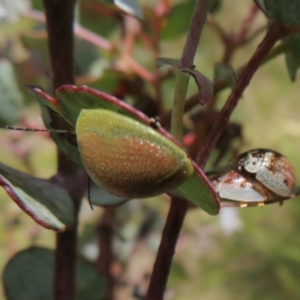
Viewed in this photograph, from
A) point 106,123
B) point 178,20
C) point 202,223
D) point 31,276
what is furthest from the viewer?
point 202,223

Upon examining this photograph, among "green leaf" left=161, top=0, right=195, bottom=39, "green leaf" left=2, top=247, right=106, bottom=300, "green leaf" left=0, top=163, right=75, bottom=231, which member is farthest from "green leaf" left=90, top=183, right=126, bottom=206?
"green leaf" left=161, top=0, right=195, bottom=39

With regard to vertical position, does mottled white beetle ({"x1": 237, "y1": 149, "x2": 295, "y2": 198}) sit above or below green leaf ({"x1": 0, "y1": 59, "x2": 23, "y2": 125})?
above

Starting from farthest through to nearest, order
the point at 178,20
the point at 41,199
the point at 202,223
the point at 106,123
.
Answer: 1. the point at 202,223
2. the point at 178,20
3. the point at 41,199
4. the point at 106,123

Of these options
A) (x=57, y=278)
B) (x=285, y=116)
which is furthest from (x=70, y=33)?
(x=285, y=116)

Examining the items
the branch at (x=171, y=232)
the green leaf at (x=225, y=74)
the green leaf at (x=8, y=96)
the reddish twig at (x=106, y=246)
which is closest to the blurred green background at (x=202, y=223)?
the reddish twig at (x=106, y=246)

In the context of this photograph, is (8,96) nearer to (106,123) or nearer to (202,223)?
(106,123)

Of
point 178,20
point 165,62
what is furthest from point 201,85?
point 178,20

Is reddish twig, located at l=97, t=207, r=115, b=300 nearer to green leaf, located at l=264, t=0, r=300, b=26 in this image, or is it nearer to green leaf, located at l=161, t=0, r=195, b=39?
green leaf, located at l=161, t=0, r=195, b=39
